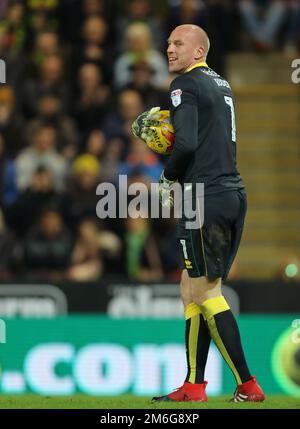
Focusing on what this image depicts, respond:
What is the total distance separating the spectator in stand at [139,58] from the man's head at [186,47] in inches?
299

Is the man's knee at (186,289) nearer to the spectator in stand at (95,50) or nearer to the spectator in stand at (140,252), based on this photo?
the spectator in stand at (140,252)

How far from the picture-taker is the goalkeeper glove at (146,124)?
8156mm

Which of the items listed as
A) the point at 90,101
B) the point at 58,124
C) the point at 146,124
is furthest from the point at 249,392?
the point at 90,101

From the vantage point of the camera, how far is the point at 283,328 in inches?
503

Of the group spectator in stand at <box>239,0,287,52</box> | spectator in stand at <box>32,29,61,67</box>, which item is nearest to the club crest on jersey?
spectator in stand at <box>32,29,61,67</box>

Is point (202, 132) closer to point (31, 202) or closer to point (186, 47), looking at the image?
point (186, 47)

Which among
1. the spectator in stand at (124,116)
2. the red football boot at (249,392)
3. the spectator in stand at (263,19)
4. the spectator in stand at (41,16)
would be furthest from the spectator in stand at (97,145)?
the red football boot at (249,392)

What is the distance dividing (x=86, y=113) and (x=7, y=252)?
8.30 ft

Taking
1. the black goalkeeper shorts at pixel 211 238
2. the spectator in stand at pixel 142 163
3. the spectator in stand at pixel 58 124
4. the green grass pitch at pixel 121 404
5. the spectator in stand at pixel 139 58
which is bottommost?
the green grass pitch at pixel 121 404

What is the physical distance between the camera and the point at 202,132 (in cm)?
796

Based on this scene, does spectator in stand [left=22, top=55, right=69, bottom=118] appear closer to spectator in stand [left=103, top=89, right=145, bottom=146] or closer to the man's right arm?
spectator in stand [left=103, top=89, right=145, bottom=146]

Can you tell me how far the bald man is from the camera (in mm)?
7898

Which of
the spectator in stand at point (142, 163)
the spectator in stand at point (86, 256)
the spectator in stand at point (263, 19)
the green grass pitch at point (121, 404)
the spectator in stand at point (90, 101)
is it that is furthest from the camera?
the spectator in stand at point (263, 19)

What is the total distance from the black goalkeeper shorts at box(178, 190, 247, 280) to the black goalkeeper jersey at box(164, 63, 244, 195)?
0.32 ft
